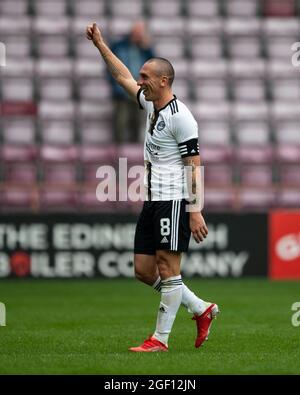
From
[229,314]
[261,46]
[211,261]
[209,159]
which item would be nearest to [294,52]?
[261,46]

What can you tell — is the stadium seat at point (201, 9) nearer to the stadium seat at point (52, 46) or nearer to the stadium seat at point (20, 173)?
the stadium seat at point (52, 46)

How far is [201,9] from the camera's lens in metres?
20.3

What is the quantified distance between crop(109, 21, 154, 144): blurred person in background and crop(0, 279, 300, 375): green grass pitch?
260 cm

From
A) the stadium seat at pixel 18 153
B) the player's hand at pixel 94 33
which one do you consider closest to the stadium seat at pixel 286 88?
the stadium seat at pixel 18 153

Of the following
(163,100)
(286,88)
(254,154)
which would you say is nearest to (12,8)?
(286,88)

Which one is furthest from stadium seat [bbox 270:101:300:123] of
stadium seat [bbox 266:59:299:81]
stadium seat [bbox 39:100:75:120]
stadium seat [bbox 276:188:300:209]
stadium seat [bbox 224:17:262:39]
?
stadium seat [bbox 39:100:75:120]

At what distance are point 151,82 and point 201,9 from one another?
11930mm

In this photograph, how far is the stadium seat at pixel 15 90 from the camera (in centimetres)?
1855

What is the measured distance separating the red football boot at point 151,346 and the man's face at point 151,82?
1.85 meters

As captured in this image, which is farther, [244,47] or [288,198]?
[244,47]

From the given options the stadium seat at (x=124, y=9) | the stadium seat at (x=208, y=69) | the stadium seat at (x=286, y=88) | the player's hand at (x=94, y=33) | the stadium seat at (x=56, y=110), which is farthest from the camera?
the stadium seat at (x=124, y=9)

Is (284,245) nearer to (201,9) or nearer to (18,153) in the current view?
(18,153)

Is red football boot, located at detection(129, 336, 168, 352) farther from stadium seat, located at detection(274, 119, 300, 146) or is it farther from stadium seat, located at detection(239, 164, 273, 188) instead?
stadium seat, located at detection(274, 119, 300, 146)

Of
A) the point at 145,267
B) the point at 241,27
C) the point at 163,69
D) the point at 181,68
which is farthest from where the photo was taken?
the point at 241,27
